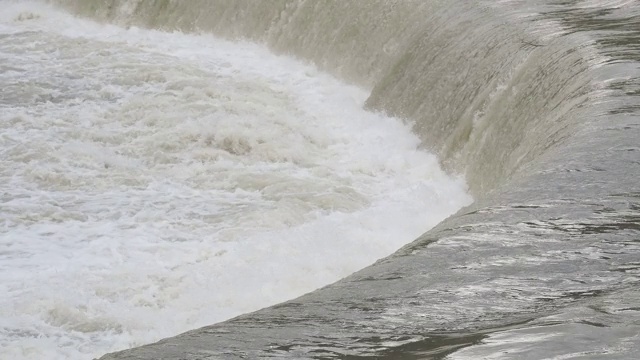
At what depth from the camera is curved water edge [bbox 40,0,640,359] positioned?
365 centimetres

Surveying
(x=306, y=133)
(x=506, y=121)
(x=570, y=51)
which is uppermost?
(x=570, y=51)

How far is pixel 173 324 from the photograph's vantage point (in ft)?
21.6

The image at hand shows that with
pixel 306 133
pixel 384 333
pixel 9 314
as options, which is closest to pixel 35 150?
pixel 306 133

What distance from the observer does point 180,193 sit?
9.56 metres

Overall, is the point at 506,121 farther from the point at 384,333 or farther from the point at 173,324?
the point at 384,333

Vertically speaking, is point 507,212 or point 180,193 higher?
point 507,212

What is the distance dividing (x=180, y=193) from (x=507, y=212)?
190 inches

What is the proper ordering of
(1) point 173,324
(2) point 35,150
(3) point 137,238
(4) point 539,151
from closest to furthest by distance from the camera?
Answer: (1) point 173,324 → (4) point 539,151 → (3) point 137,238 → (2) point 35,150

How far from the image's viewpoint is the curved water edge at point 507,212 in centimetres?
365

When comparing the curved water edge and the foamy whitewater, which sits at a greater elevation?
the curved water edge

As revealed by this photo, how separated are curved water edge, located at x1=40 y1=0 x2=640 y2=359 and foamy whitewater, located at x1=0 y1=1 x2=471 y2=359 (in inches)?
29.1

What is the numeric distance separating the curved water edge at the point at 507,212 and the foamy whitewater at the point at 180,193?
739 mm

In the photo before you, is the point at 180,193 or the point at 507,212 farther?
the point at 180,193

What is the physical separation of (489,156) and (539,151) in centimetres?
190
